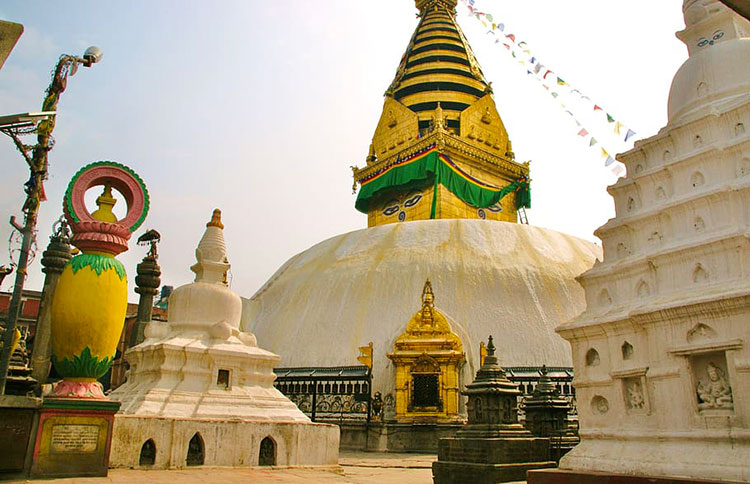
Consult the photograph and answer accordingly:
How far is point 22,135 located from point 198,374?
6.23 meters

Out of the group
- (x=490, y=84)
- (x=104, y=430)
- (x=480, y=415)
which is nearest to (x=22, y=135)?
(x=104, y=430)

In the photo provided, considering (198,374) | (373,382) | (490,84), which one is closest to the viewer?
(198,374)

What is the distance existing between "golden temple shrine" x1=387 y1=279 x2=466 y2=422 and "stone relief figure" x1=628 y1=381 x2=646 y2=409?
33.9 ft

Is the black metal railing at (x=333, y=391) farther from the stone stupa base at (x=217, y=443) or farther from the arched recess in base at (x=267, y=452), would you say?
the arched recess in base at (x=267, y=452)

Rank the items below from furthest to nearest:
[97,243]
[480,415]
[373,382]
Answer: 1. [373,382]
2. [480,415]
3. [97,243]

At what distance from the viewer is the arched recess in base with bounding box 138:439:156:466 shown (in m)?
10.3

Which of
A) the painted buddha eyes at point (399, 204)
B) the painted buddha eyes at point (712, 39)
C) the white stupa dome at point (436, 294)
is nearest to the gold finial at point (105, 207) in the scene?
the painted buddha eyes at point (712, 39)

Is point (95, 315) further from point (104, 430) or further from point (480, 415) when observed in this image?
point (480, 415)

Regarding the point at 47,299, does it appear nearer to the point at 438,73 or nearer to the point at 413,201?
the point at 413,201

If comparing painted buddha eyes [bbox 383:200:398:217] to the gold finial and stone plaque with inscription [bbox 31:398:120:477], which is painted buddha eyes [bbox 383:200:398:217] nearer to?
the gold finial

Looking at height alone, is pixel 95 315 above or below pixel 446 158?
below

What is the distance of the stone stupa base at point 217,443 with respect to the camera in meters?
10.2

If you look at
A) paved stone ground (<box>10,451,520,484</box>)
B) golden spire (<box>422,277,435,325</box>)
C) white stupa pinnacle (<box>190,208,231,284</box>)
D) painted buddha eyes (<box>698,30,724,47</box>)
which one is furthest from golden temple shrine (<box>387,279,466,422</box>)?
painted buddha eyes (<box>698,30,724,47</box>)

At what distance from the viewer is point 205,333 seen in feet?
42.4
